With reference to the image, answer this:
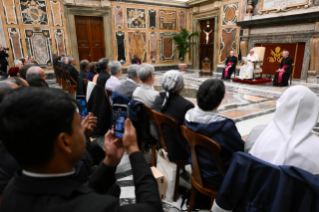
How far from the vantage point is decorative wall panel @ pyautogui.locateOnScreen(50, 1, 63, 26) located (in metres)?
7.87

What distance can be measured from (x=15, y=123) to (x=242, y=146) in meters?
1.24

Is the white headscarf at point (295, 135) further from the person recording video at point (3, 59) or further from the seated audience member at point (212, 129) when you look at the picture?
the person recording video at point (3, 59)

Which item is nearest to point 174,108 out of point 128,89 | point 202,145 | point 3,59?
point 202,145

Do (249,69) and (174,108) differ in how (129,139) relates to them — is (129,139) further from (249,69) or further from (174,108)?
(249,69)

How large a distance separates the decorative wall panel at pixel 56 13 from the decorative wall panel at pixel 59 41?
0.30 metres

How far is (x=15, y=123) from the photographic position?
1.63 feet

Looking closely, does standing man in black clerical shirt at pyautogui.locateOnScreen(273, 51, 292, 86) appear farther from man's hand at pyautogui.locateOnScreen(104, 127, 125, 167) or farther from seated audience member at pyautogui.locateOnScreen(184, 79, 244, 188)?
man's hand at pyautogui.locateOnScreen(104, 127, 125, 167)

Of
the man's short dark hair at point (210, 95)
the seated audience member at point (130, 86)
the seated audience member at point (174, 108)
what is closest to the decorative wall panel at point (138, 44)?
the seated audience member at point (130, 86)

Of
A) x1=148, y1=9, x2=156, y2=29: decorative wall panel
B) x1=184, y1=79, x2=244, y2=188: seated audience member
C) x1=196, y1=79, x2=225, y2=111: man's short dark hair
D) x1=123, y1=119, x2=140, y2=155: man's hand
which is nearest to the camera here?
x1=123, y1=119, x2=140, y2=155: man's hand

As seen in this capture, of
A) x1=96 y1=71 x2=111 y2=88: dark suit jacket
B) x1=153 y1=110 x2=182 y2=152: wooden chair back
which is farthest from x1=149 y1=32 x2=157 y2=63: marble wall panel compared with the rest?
x1=153 y1=110 x2=182 y2=152: wooden chair back

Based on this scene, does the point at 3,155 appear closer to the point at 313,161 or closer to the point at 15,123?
the point at 15,123

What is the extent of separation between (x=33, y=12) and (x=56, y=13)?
2.54ft

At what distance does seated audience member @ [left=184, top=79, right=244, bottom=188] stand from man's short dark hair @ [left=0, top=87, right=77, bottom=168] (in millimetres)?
935

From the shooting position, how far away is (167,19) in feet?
34.0
